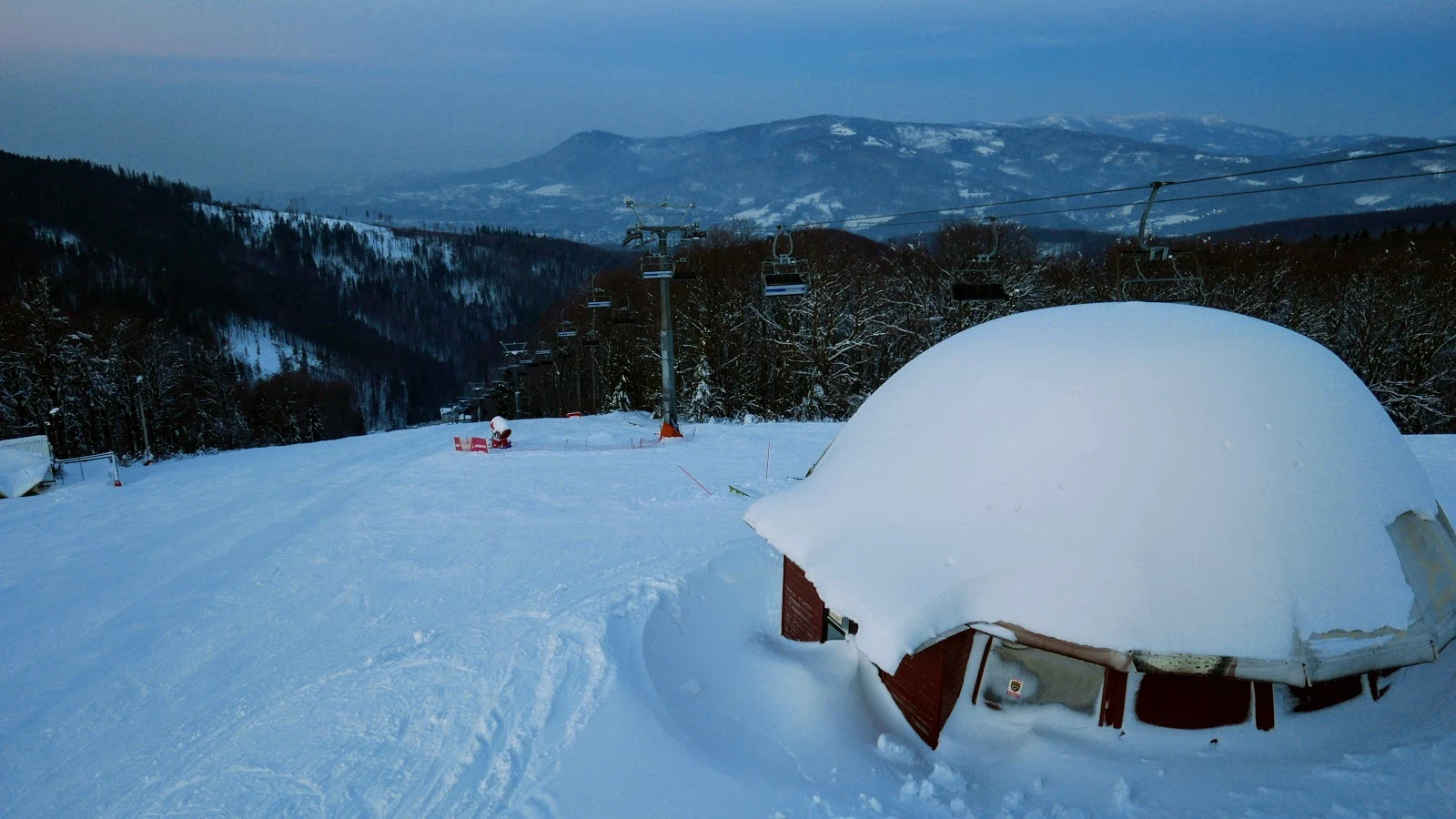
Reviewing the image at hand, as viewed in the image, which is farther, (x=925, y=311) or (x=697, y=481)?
(x=925, y=311)

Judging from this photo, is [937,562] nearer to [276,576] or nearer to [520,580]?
[520,580]

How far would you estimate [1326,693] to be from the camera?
20.6 ft

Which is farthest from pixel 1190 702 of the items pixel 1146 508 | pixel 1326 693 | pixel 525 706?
pixel 525 706

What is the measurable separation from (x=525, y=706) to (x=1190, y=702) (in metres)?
6.62

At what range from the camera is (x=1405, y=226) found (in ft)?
178

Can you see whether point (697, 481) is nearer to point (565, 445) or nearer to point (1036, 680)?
point (565, 445)

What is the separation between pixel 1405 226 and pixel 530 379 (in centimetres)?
8143

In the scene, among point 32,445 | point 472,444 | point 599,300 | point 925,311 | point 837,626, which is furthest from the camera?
point 925,311

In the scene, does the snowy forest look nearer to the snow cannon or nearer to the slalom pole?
the snow cannon

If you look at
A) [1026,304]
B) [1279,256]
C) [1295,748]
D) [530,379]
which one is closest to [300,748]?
[1295,748]

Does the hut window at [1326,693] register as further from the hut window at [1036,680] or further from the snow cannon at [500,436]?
the snow cannon at [500,436]

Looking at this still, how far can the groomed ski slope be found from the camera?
19.1 ft

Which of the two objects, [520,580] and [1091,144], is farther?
[1091,144]

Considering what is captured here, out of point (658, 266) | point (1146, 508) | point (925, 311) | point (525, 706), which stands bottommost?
point (525, 706)
